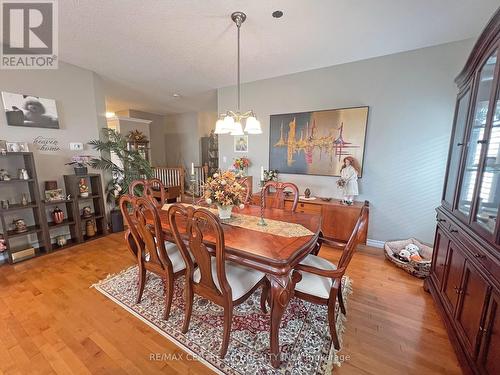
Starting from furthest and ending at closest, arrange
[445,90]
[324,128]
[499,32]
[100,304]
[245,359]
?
1. [324,128]
2. [445,90]
3. [100,304]
4. [245,359]
5. [499,32]

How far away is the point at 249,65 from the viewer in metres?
3.19

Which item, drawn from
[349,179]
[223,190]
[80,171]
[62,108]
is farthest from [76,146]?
[349,179]

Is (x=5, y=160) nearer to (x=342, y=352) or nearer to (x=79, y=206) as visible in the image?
(x=79, y=206)

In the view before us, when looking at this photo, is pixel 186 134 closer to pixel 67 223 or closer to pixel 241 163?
pixel 241 163

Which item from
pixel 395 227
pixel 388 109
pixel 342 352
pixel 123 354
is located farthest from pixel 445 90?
pixel 123 354

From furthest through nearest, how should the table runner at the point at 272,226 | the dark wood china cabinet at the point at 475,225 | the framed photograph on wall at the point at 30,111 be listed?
the framed photograph on wall at the point at 30,111 → the table runner at the point at 272,226 → the dark wood china cabinet at the point at 475,225

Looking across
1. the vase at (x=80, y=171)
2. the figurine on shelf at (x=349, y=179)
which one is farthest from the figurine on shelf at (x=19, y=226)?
the figurine on shelf at (x=349, y=179)

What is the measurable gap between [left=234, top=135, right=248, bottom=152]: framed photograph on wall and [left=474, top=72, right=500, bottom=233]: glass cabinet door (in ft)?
10.6

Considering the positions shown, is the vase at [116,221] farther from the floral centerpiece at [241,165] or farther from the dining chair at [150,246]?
the floral centerpiece at [241,165]

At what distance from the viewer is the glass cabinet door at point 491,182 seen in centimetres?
127

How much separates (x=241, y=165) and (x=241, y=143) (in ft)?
1.57

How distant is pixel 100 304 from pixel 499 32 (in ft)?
11.7

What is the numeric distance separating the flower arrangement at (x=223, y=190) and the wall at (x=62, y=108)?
2777mm

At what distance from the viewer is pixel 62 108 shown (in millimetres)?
3146
